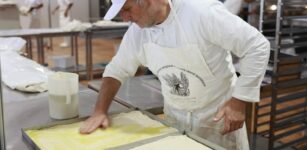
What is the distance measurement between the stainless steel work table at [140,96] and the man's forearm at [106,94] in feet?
0.31

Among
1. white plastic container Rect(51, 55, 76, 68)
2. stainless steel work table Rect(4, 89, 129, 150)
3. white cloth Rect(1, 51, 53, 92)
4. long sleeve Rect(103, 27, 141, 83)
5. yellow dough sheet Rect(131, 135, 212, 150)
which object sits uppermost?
long sleeve Rect(103, 27, 141, 83)

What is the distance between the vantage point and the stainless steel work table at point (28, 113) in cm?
109

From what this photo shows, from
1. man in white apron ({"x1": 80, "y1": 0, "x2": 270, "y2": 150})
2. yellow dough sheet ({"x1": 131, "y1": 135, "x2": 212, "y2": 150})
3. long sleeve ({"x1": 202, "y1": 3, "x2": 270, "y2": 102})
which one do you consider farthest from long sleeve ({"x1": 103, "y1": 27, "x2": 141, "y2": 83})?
yellow dough sheet ({"x1": 131, "y1": 135, "x2": 212, "y2": 150})

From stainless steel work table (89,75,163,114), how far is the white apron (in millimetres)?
76

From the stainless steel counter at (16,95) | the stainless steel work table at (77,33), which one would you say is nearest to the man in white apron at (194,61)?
the stainless steel counter at (16,95)

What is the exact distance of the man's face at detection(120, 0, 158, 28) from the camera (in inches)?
44.2

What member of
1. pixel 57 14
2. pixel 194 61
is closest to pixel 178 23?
pixel 194 61

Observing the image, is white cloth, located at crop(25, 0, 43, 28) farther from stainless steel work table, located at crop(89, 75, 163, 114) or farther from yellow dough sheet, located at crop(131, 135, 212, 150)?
yellow dough sheet, located at crop(131, 135, 212, 150)

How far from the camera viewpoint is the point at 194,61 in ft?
4.15

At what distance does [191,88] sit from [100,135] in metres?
0.39

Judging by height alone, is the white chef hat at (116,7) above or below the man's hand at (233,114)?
above

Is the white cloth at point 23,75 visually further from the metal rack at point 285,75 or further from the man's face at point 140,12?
the metal rack at point 285,75

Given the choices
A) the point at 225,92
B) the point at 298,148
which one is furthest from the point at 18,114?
the point at 298,148

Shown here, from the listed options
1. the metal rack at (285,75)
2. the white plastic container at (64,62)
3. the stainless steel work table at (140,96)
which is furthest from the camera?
the white plastic container at (64,62)
